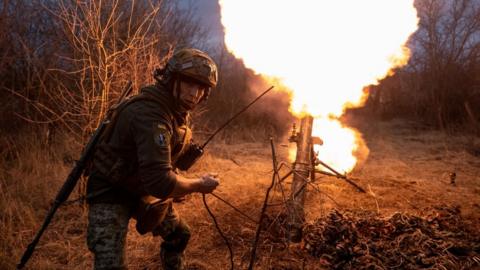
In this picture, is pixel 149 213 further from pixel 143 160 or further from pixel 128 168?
pixel 143 160

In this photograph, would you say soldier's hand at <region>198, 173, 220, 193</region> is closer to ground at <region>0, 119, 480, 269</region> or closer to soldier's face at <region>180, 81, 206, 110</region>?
soldier's face at <region>180, 81, 206, 110</region>

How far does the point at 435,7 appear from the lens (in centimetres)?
1655

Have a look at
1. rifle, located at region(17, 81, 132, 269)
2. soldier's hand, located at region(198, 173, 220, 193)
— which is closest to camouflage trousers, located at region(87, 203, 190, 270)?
rifle, located at region(17, 81, 132, 269)

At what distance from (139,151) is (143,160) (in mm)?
81

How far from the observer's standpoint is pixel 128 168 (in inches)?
111

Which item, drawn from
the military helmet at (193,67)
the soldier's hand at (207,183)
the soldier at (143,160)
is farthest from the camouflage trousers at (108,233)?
the military helmet at (193,67)

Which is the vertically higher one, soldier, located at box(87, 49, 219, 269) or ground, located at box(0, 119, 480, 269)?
soldier, located at box(87, 49, 219, 269)

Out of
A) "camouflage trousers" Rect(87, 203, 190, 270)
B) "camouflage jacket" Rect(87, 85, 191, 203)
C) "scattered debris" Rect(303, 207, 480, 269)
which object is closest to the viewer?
"camouflage jacket" Rect(87, 85, 191, 203)

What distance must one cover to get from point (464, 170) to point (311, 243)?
19.7ft

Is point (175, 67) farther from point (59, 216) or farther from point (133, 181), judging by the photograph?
point (59, 216)

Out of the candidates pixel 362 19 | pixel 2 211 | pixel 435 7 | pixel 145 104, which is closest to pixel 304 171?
pixel 362 19

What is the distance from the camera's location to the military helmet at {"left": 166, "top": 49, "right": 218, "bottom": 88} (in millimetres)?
2988

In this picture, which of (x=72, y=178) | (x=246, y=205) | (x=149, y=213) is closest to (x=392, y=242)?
(x=246, y=205)

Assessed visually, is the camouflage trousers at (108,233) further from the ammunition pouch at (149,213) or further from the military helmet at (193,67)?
the military helmet at (193,67)
